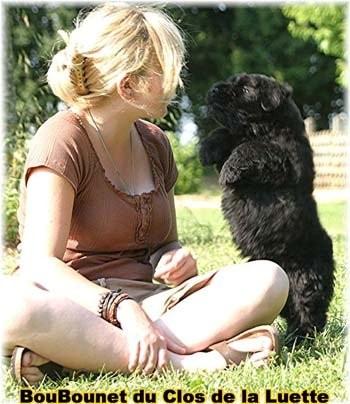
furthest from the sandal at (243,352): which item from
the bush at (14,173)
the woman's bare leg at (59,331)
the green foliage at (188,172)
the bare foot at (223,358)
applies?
the green foliage at (188,172)

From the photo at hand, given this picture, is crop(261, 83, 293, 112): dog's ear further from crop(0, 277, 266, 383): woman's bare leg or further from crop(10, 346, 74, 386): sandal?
crop(10, 346, 74, 386): sandal

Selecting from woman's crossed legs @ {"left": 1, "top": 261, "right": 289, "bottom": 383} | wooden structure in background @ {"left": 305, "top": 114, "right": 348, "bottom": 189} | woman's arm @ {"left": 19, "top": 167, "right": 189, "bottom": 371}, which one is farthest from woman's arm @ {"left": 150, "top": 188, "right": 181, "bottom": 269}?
wooden structure in background @ {"left": 305, "top": 114, "right": 348, "bottom": 189}

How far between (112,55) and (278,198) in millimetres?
1042

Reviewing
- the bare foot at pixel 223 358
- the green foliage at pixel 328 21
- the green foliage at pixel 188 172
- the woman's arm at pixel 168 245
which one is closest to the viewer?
the bare foot at pixel 223 358

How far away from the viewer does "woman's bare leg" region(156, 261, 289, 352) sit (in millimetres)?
3068

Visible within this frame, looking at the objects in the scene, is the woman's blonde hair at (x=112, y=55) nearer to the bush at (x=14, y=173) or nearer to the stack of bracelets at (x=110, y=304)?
the stack of bracelets at (x=110, y=304)

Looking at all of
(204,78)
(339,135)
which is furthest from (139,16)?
(204,78)

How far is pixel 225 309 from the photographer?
3.06 metres

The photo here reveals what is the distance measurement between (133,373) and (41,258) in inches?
20.5

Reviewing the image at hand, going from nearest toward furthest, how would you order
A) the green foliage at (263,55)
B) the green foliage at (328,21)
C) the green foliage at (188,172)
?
the green foliage at (188,172) → the green foliage at (328,21) → the green foliage at (263,55)

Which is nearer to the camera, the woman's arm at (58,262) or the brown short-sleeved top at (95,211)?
the woman's arm at (58,262)

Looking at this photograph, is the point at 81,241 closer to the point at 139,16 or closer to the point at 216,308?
the point at 216,308

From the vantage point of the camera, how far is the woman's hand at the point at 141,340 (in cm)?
283

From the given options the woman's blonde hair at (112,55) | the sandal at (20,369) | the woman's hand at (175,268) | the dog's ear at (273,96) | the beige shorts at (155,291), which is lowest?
the sandal at (20,369)
